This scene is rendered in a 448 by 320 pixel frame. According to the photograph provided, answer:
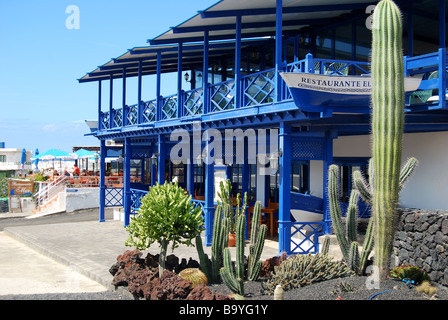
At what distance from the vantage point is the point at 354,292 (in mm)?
7254

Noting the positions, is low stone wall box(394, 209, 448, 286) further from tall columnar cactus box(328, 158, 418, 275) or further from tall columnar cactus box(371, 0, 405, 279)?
tall columnar cactus box(371, 0, 405, 279)

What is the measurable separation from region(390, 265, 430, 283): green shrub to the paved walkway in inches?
169

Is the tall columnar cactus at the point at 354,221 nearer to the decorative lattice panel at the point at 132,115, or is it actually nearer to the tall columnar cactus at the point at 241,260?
the tall columnar cactus at the point at 241,260

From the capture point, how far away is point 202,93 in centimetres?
1403

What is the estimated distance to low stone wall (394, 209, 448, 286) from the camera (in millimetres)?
7590

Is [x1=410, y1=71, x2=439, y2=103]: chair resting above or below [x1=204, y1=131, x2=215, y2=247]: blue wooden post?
above

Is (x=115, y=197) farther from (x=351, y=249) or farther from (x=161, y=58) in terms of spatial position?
(x=351, y=249)

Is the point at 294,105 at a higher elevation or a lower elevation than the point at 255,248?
higher

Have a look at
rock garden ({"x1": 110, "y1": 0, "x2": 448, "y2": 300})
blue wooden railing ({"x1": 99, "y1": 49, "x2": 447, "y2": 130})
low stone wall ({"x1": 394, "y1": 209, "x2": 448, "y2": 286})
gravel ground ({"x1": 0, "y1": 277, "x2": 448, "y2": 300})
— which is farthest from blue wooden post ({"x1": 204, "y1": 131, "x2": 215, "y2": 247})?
low stone wall ({"x1": 394, "y1": 209, "x2": 448, "y2": 286})

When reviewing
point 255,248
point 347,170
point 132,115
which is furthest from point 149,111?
point 255,248

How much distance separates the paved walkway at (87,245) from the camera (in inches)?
449

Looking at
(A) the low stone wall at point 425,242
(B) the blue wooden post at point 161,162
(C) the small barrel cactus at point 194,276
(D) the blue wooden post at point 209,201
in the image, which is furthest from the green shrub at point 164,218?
(B) the blue wooden post at point 161,162

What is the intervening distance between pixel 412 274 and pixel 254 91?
18.9 feet

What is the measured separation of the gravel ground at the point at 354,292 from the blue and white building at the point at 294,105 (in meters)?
2.96
